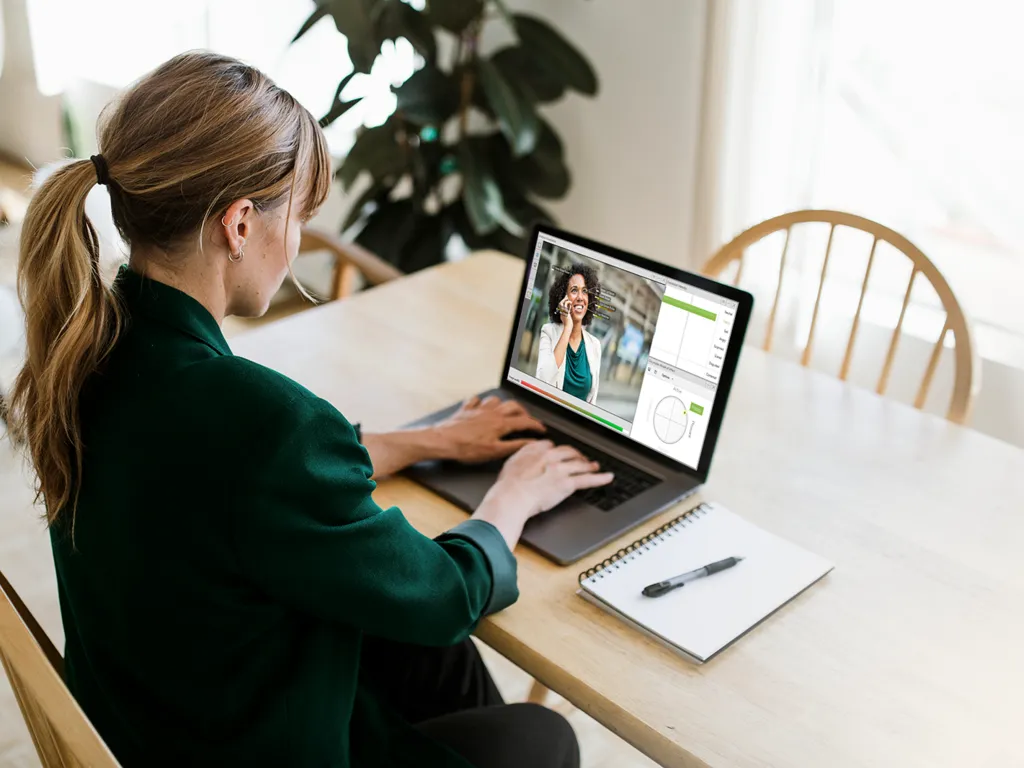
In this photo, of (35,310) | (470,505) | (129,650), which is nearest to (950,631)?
(470,505)

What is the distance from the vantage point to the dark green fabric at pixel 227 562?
0.91 m

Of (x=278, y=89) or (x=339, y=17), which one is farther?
(x=339, y=17)

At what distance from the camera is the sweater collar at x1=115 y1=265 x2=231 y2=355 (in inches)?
38.4

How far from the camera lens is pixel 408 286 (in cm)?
187

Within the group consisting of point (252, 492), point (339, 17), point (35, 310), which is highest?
point (339, 17)

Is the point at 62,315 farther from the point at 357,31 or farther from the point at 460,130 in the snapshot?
the point at 460,130

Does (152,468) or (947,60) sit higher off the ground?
(947,60)

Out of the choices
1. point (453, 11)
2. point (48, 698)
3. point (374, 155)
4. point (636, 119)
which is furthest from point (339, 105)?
point (48, 698)

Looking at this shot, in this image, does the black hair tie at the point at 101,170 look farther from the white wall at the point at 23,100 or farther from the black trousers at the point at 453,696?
the white wall at the point at 23,100

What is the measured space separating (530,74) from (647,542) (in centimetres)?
171

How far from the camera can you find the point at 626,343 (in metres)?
1.30

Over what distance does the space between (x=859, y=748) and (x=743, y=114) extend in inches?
67.5

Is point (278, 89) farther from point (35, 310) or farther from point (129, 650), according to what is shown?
point (129, 650)

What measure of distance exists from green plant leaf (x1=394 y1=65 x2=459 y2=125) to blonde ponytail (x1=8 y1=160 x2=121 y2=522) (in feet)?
5.48
